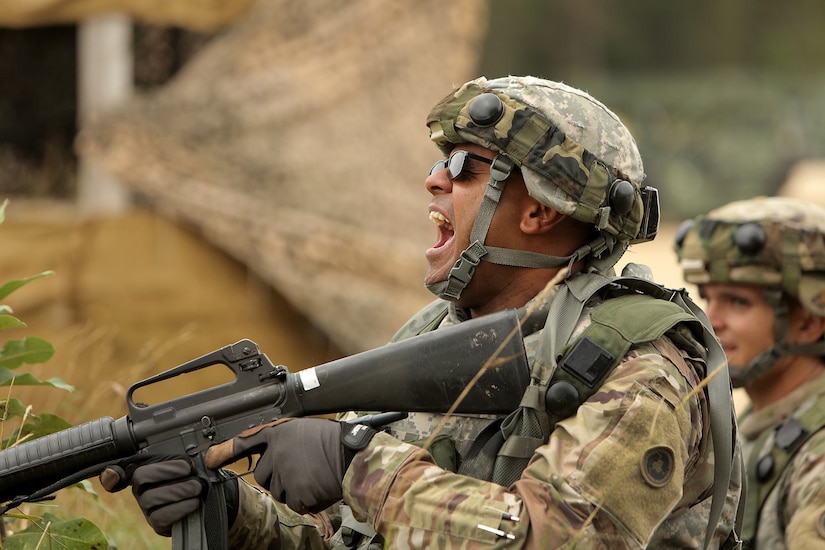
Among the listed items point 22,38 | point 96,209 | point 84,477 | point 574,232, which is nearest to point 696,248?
point 574,232

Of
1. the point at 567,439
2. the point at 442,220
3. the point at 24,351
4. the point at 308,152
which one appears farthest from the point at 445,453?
the point at 308,152

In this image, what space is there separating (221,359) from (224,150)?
5319 millimetres

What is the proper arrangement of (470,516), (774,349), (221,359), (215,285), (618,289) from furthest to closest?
(215,285), (774,349), (618,289), (221,359), (470,516)

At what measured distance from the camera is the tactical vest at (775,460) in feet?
13.9

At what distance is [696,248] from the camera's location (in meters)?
4.98

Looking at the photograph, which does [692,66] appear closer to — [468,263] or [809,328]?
[809,328]

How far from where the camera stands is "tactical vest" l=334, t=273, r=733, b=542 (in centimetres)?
268

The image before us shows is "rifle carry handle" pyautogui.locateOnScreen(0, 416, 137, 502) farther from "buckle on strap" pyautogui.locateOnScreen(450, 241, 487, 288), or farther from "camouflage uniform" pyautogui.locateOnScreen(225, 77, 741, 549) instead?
"buckle on strap" pyautogui.locateOnScreen(450, 241, 487, 288)

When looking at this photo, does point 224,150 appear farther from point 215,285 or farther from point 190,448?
point 190,448

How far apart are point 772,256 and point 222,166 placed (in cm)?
420

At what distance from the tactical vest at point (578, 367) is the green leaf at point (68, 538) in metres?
0.97

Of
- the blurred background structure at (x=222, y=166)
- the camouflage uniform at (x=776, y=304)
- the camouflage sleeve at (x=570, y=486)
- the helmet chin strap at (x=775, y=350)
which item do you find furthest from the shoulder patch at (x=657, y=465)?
the blurred background structure at (x=222, y=166)

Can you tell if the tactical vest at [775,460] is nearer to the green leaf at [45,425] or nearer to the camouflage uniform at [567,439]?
the camouflage uniform at [567,439]

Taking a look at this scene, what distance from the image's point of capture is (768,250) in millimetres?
4781
